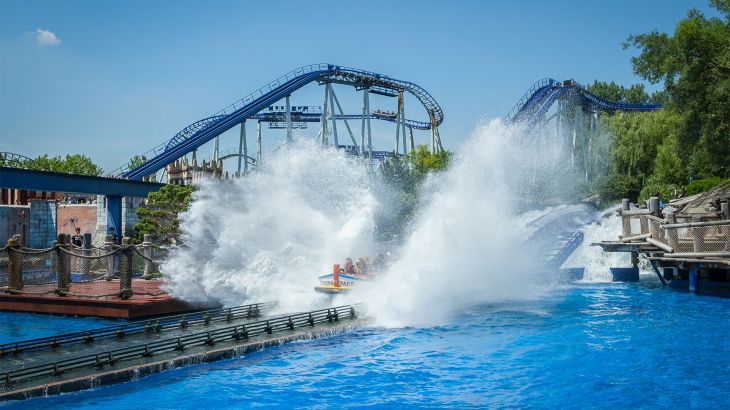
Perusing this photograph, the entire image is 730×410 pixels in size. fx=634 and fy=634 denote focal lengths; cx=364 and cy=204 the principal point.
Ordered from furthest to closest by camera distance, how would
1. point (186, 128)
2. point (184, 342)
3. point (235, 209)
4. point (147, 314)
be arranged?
point (186, 128), point (235, 209), point (147, 314), point (184, 342)

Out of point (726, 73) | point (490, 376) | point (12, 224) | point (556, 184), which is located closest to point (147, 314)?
point (490, 376)

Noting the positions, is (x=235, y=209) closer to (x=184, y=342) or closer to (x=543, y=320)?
(x=184, y=342)

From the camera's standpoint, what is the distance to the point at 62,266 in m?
19.8

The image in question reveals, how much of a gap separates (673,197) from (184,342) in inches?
968

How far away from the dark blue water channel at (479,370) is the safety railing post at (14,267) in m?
11.3

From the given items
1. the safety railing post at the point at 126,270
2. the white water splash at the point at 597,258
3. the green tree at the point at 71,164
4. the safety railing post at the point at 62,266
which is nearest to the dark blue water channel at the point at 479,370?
the safety railing post at the point at 126,270

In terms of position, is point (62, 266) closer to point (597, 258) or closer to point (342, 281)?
point (342, 281)

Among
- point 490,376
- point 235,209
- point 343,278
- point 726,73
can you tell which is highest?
point 726,73

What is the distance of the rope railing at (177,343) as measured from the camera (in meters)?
10.8

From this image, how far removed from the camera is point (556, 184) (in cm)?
4612

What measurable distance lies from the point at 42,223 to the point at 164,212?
13197 mm

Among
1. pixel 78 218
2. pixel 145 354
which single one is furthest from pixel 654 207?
pixel 78 218

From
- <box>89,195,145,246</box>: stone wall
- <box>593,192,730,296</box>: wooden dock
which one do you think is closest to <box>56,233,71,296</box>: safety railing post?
<box>89,195,145,246</box>: stone wall

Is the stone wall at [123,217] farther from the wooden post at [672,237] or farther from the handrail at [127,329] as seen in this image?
the wooden post at [672,237]
